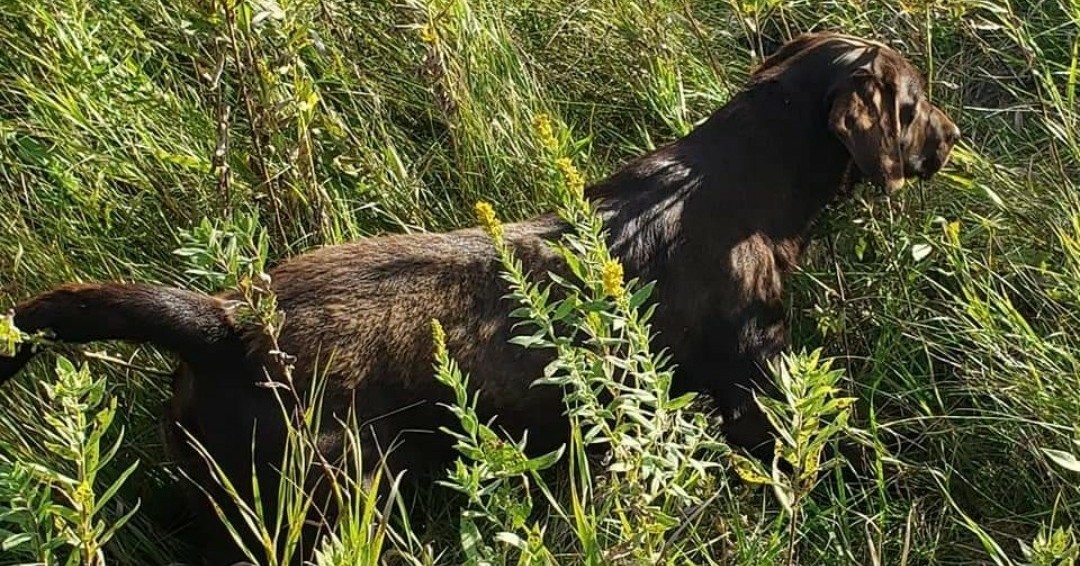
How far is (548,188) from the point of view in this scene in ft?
11.8

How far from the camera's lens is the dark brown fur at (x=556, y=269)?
2717 mm

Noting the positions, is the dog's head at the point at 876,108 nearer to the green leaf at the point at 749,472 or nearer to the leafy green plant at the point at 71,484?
the green leaf at the point at 749,472

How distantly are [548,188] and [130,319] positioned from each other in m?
1.27

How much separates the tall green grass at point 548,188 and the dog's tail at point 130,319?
21cm

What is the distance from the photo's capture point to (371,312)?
2.87 meters

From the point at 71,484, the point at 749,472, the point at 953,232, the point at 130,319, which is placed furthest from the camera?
the point at 953,232

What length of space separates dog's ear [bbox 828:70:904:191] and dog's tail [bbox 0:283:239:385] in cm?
151

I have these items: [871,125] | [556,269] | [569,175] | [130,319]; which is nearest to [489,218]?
[569,175]

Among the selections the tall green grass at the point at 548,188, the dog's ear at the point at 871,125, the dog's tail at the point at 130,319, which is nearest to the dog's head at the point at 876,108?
the dog's ear at the point at 871,125

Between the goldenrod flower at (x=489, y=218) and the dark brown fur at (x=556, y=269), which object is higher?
the goldenrod flower at (x=489, y=218)

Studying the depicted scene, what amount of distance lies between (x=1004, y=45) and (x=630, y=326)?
246 cm

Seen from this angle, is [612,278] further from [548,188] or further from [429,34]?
[548,188]

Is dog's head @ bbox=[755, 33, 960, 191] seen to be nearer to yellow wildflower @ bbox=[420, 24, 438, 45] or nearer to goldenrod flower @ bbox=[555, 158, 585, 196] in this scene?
yellow wildflower @ bbox=[420, 24, 438, 45]

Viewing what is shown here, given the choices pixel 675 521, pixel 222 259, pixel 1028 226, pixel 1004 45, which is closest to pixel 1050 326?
pixel 1028 226
